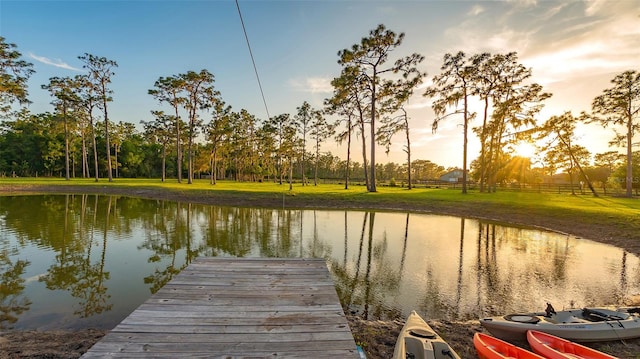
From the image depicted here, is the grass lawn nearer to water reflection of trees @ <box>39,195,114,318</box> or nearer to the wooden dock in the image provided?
water reflection of trees @ <box>39,195,114,318</box>

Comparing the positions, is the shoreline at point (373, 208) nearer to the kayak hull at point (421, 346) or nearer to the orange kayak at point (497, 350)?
the orange kayak at point (497, 350)

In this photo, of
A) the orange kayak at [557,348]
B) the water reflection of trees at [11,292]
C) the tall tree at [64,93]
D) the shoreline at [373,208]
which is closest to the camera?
the orange kayak at [557,348]

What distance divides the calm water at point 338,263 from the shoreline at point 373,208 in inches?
23.1

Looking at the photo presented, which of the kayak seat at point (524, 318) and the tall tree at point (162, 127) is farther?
the tall tree at point (162, 127)

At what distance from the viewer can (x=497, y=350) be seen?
13.0 ft

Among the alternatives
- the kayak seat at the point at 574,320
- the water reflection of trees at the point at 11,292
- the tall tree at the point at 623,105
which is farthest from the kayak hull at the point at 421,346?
the tall tree at the point at 623,105

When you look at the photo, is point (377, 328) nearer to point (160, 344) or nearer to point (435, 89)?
point (160, 344)

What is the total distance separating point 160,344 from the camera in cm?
306

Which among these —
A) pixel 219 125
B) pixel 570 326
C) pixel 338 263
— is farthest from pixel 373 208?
pixel 219 125

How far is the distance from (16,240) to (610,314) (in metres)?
17.2

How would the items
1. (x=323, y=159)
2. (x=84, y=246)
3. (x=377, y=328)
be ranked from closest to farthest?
1. (x=377, y=328)
2. (x=84, y=246)
3. (x=323, y=159)

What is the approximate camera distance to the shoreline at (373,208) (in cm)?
424

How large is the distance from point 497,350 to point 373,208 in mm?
20081

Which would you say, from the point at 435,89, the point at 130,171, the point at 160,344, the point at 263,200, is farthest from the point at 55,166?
the point at 160,344
